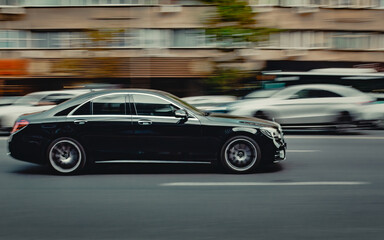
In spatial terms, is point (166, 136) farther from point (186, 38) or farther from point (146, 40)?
point (186, 38)

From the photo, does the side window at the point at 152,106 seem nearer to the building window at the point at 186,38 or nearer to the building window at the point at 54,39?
the building window at the point at 186,38

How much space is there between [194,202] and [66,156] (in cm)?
257

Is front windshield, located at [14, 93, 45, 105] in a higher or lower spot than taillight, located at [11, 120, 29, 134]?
higher

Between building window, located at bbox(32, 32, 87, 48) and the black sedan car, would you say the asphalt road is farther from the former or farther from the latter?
building window, located at bbox(32, 32, 87, 48)

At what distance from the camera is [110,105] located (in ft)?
25.3

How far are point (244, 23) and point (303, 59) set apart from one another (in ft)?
21.7

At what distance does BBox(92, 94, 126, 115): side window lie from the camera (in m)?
7.68

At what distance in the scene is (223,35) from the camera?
917 inches

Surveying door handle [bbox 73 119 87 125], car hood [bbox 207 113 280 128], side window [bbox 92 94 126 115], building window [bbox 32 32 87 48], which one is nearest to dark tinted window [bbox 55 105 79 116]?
door handle [bbox 73 119 87 125]

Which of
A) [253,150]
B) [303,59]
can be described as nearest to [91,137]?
[253,150]

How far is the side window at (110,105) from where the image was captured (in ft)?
25.2

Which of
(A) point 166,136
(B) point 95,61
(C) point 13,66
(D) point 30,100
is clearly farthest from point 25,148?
(C) point 13,66

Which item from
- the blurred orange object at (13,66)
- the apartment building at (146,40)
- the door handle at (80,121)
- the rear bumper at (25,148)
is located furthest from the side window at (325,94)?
the blurred orange object at (13,66)

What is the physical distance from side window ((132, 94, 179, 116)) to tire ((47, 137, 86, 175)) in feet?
3.44
